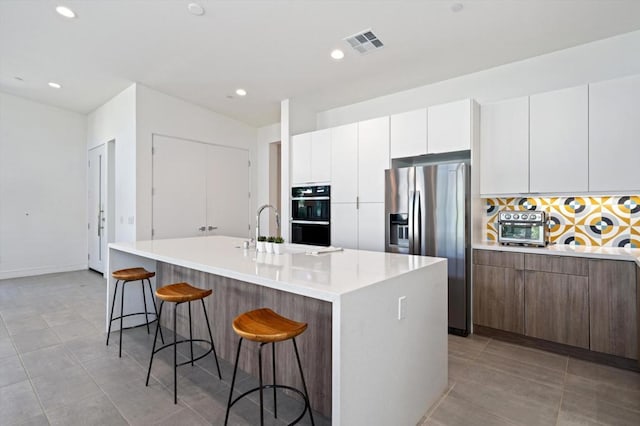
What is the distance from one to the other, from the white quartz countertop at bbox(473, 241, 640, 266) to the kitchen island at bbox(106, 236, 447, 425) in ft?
4.17

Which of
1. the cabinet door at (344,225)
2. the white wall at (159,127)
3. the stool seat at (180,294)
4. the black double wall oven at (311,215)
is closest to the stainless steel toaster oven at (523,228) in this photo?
the cabinet door at (344,225)

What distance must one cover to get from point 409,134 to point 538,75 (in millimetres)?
1377

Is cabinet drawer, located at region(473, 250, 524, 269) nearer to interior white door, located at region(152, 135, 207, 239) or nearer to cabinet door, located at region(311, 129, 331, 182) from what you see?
cabinet door, located at region(311, 129, 331, 182)

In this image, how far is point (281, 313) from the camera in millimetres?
2256

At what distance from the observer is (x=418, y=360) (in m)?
1.90

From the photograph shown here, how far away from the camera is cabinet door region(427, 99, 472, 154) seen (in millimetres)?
3279

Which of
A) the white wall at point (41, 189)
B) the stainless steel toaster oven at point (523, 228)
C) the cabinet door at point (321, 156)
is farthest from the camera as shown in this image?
the white wall at point (41, 189)

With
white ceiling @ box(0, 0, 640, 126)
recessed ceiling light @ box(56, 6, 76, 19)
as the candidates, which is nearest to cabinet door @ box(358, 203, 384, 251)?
white ceiling @ box(0, 0, 640, 126)

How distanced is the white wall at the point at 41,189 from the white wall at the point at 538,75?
609 cm

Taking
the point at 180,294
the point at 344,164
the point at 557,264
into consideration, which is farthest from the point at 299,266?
the point at 344,164

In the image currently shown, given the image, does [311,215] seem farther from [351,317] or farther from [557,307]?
[351,317]

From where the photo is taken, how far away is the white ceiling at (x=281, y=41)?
2807 millimetres

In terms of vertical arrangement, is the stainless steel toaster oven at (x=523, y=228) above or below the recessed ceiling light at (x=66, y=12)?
below

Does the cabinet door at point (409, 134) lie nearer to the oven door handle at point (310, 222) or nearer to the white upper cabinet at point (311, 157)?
the white upper cabinet at point (311, 157)
